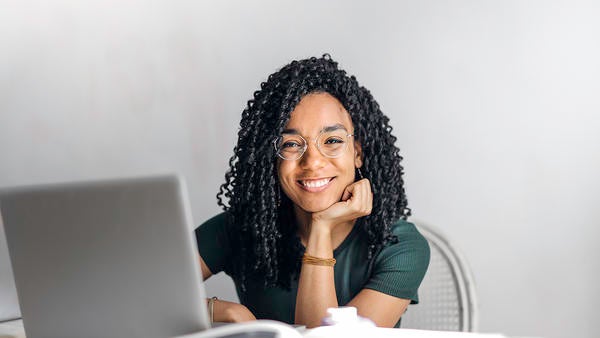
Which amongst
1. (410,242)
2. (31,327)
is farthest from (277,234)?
(31,327)

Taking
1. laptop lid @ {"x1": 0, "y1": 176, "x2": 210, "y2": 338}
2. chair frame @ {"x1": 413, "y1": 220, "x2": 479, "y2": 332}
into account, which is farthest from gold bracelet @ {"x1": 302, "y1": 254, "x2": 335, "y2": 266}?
laptop lid @ {"x1": 0, "y1": 176, "x2": 210, "y2": 338}

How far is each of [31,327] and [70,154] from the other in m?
1.82

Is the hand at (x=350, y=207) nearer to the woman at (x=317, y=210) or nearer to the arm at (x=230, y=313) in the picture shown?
the woman at (x=317, y=210)

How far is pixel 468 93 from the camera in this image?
2.45 m

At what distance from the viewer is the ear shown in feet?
6.11

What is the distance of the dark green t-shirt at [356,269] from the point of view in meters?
1.75

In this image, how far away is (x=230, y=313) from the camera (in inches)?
63.3

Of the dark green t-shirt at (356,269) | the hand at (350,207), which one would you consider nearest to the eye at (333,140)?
the hand at (350,207)

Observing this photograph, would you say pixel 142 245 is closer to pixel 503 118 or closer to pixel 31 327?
pixel 31 327

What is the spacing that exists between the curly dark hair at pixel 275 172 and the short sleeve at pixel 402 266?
29 mm

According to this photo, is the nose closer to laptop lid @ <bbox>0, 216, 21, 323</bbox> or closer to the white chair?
the white chair

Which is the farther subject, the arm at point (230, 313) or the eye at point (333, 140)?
the eye at point (333, 140)

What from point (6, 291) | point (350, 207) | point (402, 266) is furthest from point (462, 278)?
point (6, 291)

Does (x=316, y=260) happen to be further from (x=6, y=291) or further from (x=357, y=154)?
(x=6, y=291)
